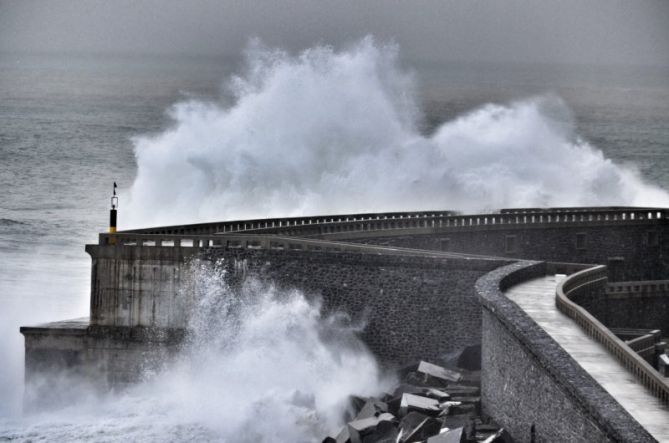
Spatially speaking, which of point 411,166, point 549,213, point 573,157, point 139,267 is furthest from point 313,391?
point 573,157

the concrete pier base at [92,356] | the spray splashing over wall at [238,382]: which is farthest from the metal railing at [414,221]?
the spray splashing over wall at [238,382]

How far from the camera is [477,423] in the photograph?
100.0 ft

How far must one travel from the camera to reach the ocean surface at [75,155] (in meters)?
49.2

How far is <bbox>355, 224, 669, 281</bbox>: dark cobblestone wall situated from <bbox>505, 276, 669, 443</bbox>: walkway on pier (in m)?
11.0

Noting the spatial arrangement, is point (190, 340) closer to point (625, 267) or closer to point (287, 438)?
point (287, 438)

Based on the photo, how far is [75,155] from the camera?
4107 inches

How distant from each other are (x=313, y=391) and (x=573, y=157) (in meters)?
44.3

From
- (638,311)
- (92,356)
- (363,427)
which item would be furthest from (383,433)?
(638,311)

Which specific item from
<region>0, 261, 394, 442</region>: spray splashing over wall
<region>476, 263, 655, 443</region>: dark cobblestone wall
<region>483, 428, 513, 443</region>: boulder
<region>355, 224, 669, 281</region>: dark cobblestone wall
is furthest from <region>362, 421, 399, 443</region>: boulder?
<region>355, 224, 669, 281</region>: dark cobblestone wall

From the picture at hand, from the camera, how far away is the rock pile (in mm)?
29703

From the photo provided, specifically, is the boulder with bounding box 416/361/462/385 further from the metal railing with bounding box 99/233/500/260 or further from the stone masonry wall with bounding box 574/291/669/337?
the stone masonry wall with bounding box 574/291/669/337

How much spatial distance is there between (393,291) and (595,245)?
14.3 m

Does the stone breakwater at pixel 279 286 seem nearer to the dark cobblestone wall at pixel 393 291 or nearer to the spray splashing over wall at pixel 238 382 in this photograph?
the dark cobblestone wall at pixel 393 291

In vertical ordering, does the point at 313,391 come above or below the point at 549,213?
below
